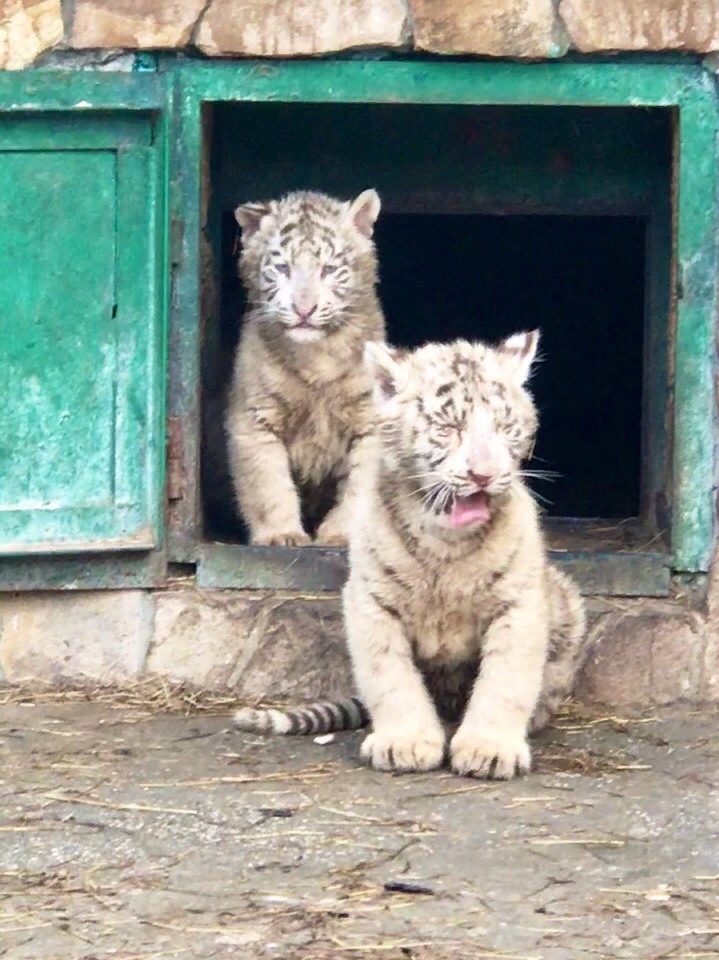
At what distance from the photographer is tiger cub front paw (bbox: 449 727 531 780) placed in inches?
199

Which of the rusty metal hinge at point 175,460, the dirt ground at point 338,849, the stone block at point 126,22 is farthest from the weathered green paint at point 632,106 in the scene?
the dirt ground at point 338,849

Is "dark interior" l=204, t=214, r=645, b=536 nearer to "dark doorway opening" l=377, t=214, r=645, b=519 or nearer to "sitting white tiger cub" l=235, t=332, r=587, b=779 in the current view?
"dark doorway opening" l=377, t=214, r=645, b=519

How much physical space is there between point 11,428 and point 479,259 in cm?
526

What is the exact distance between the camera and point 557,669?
575 centimetres

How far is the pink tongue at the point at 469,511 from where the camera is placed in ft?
16.9

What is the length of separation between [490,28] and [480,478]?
183cm

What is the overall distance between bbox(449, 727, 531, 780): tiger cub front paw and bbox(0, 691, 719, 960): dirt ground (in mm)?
56

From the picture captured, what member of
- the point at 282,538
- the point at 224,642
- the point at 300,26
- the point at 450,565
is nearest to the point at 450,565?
the point at 450,565

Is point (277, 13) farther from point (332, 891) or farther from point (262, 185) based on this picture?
point (332, 891)

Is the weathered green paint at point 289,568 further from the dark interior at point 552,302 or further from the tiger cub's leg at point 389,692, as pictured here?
the dark interior at point 552,302

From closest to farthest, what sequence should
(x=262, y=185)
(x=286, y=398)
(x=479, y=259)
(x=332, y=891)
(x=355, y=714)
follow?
1. (x=332, y=891)
2. (x=355, y=714)
3. (x=286, y=398)
4. (x=262, y=185)
5. (x=479, y=259)

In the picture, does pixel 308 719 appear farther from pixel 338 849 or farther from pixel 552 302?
pixel 552 302

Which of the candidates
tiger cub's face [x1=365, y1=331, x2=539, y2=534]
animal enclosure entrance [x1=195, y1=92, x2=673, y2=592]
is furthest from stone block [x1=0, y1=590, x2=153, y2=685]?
tiger cub's face [x1=365, y1=331, x2=539, y2=534]

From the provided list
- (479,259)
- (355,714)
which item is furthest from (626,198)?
(479,259)
